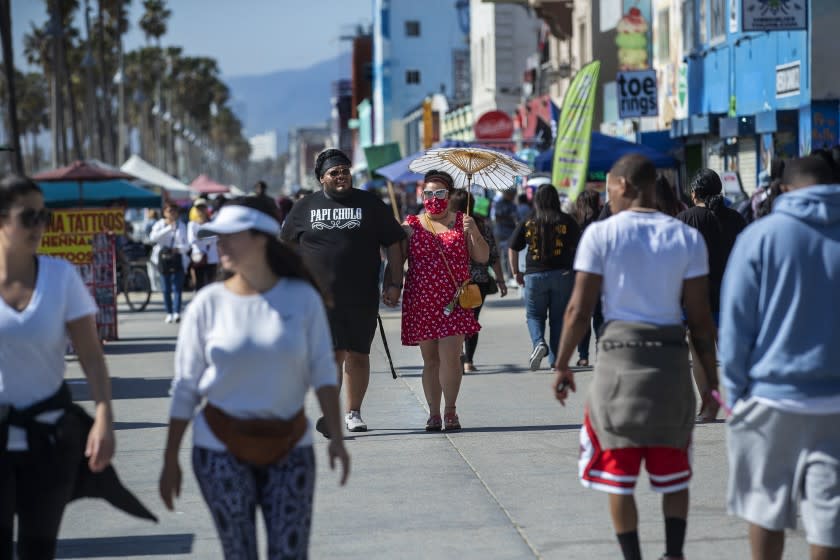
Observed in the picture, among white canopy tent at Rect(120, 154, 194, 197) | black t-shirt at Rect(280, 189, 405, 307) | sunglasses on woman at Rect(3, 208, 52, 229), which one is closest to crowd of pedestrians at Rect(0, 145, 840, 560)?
sunglasses on woman at Rect(3, 208, 52, 229)

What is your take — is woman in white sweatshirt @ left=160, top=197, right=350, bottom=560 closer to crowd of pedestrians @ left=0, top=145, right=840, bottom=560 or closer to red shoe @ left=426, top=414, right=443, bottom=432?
crowd of pedestrians @ left=0, top=145, right=840, bottom=560

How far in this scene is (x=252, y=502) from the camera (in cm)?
461

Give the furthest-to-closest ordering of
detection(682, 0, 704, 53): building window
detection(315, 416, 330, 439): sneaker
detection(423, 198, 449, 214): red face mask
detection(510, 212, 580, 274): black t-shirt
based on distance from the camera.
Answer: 1. detection(682, 0, 704, 53): building window
2. detection(510, 212, 580, 274): black t-shirt
3. detection(423, 198, 449, 214): red face mask
4. detection(315, 416, 330, 439): sneaker

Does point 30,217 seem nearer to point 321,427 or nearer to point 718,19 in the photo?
point 321,427

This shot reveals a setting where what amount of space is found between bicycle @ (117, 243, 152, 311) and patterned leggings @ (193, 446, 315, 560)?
61.9 ft

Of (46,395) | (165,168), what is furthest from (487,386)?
(165,168)

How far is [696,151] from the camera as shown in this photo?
27625 millimetres

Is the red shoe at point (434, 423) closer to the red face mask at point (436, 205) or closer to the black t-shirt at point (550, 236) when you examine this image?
the red face mask at point (436, 205)

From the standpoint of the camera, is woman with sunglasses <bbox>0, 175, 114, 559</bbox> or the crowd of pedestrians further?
woman with sunglasses <bbox>0, 175, 114, 559</bbox>

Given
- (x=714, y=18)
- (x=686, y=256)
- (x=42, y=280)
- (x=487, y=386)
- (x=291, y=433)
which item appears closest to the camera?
(x=291, y=433)

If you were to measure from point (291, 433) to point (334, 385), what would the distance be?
0.74 ft

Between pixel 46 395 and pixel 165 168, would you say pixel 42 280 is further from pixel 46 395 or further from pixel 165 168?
pixel 165 168

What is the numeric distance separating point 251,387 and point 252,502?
0.35 meters

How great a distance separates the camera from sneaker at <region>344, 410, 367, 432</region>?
33.0 feet
